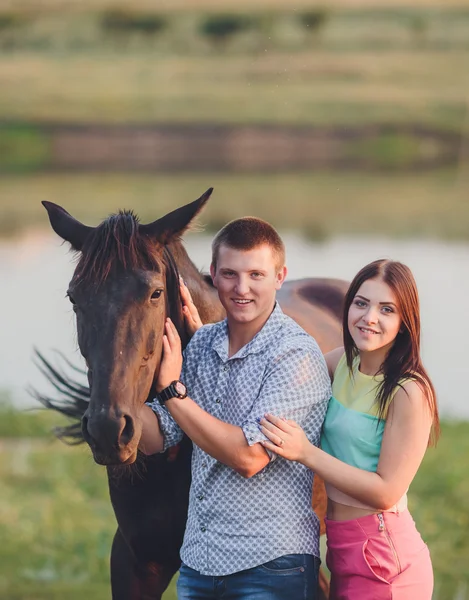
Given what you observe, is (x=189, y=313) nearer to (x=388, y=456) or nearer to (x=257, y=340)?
(x=257, y=340)

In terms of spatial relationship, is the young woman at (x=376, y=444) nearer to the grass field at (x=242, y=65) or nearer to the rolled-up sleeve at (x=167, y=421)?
the rolled-up sleeve at (x=167, y=421)

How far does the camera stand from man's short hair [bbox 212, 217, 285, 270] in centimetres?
280

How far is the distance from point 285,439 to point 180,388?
303mm

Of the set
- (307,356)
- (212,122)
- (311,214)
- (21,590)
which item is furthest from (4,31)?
(307,356)

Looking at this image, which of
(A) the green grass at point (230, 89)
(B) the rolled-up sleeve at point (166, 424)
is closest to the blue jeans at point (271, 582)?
(B) the rolled-up sleeve at point (166, 424)

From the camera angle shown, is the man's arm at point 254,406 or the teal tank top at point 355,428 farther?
the teal tank top at point 355,428

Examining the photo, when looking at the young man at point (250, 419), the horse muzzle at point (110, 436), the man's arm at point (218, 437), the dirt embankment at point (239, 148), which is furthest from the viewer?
the dirt embankment at point (239, 148)

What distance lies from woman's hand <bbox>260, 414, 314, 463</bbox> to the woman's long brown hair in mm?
252

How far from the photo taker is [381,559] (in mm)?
2789

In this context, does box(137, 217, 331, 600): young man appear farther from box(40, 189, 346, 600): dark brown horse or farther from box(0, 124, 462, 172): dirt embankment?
box(0, 124, 462, 172): dirt embankment

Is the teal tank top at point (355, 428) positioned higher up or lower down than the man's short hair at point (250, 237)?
lower down

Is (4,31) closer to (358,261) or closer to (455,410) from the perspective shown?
(358,261)

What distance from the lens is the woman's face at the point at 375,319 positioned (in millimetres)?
2854

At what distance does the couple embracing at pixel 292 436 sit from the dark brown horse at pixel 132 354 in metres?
0.12
